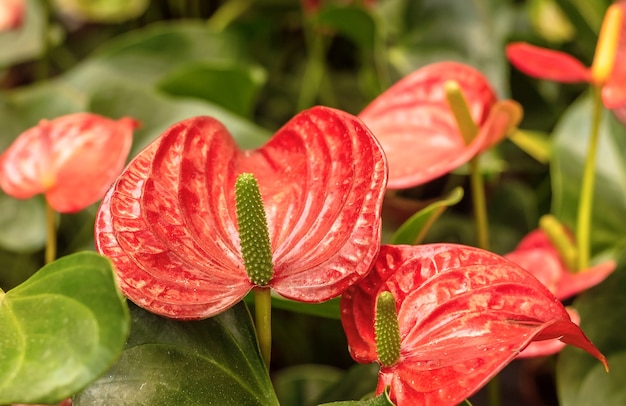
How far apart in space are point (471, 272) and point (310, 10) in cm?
91


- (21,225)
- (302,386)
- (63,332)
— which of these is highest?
(63,332)

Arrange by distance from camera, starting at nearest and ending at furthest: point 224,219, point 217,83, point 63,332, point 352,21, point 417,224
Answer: point 63,332 < point 224,219 < point 417,224 < point 217,83 < point 352,21

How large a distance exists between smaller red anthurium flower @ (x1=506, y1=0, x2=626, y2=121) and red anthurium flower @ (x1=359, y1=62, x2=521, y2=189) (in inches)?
2.4

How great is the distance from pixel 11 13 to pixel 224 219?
825mm

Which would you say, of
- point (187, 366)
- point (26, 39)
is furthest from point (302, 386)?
point (26, 39)

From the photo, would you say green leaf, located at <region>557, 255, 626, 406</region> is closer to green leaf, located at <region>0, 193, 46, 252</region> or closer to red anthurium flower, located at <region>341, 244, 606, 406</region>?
red anthurium flower, located at <region>341, 244, 606, 406</region>

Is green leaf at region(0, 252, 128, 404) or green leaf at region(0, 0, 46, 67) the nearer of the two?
green leaf at region(0, 252, 128, 404)

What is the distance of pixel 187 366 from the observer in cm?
41

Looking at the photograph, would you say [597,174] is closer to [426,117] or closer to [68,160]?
[426,117]

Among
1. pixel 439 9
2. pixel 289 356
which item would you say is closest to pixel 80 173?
pixel 289 356

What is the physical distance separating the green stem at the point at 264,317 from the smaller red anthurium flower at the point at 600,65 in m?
0.39

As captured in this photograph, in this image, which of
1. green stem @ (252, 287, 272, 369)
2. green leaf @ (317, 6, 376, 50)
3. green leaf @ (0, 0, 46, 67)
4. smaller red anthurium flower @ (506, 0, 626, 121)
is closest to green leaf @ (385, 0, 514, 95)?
green leaf @ (317, 6, 376, 50)

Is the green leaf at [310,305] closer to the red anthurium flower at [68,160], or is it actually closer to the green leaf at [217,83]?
the red anthurium flower at [68,160]

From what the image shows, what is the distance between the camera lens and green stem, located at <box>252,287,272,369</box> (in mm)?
438
